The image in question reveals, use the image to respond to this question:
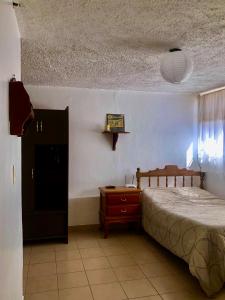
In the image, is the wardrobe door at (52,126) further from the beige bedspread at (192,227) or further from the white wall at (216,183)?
the white wall at (216,183)

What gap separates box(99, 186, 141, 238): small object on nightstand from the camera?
13.1ft

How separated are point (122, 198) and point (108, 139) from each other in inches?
38.6

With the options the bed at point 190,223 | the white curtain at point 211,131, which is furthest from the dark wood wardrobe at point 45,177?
the white curtain at point 211,131

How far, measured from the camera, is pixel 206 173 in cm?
456

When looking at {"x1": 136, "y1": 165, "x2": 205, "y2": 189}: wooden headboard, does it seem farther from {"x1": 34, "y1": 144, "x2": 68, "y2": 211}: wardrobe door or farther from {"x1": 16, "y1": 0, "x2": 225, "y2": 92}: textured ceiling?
{"x1": 16, "y1": 0, "x2": 225, "y2": 92}: textured ceiling

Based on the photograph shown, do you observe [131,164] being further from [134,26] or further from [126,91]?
[134,26]

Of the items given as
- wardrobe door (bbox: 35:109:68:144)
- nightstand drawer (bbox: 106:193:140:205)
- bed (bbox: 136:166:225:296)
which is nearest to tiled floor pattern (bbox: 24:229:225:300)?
bed (bbox: 136:166:225:296)

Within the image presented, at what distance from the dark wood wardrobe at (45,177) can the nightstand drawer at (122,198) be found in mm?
636

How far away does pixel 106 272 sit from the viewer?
3.00m

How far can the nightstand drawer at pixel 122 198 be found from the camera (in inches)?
158

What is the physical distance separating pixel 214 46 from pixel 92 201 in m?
2.89

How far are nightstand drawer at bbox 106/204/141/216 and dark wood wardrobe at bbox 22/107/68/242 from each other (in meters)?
0.65

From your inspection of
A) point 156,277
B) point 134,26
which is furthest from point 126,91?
point 156,277

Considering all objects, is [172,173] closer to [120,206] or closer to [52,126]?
[120,206]
